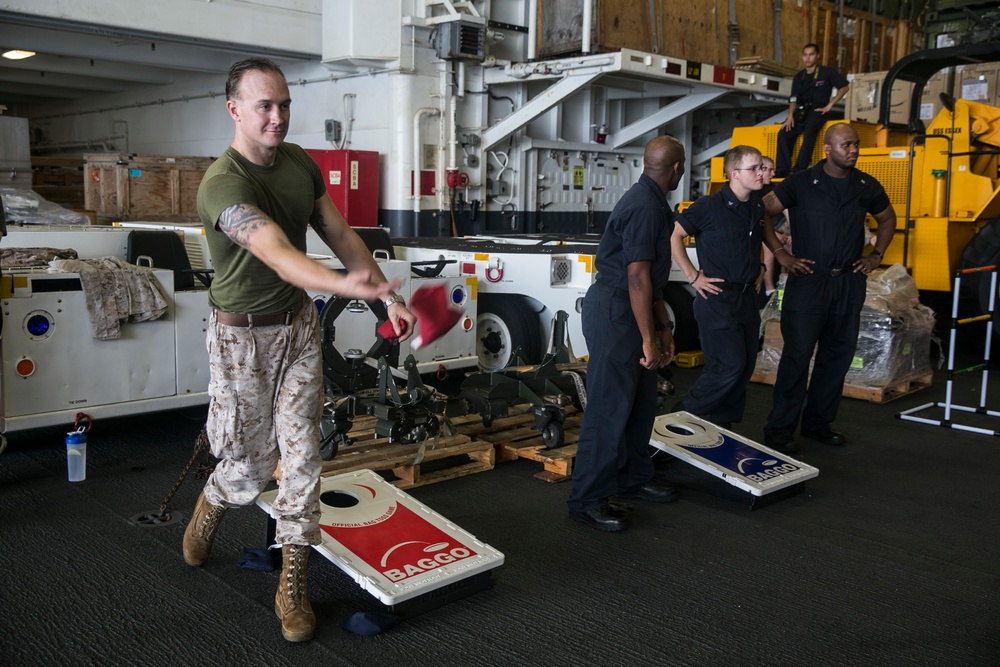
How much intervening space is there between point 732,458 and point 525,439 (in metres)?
1.38

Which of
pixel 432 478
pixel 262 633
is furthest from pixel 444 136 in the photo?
pixel 262 633

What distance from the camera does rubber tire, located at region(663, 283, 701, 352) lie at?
856 cm

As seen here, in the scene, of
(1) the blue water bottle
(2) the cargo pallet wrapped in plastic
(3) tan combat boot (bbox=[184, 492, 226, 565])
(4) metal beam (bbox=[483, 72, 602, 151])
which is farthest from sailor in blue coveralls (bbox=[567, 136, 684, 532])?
(4) metal beam (bbox=[483, 72, 602, 151])

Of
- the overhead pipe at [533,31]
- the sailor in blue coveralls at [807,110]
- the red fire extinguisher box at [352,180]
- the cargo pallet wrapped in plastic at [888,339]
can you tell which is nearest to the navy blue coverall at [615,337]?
the cargo pallet wrapped in plastic at [888,339]

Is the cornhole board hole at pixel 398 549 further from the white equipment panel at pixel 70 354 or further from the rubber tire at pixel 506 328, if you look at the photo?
the rubber tire at pixel 506 328

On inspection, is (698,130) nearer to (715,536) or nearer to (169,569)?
(715,536)

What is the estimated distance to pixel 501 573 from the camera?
389 centimetres

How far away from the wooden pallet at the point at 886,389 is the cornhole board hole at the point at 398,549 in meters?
4.46

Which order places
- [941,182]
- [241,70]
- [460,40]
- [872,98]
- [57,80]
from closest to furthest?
1. [241,70]
2. [941,182]
3. [460,40]
4. [872,98]
5. [57,80]

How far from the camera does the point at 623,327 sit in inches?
168

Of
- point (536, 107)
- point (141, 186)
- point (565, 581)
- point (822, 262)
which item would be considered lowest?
point (565, 581)

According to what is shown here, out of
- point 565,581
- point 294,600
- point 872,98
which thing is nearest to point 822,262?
point 565,581

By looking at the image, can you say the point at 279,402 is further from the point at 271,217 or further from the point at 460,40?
the point at 460,40

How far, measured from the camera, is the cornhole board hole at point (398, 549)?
11.2 ft
